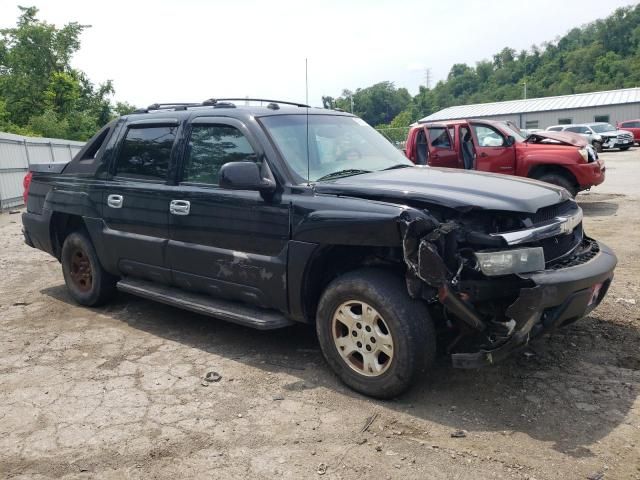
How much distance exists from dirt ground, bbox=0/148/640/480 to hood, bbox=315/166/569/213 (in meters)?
1.18

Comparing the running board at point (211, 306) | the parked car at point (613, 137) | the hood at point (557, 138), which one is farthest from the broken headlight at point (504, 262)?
the parked car at point (613, 137)

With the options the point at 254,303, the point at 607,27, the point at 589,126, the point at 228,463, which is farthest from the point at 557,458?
the point at 607,27

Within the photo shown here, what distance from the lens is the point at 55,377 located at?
407 centimetres

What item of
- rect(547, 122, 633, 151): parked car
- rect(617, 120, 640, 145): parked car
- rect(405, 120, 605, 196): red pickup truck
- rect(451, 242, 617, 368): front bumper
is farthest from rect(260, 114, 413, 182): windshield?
rect(617, 120, 640, 145): parked car

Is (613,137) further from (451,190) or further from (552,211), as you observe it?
(451,190)

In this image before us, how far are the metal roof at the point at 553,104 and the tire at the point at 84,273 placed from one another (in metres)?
41.4

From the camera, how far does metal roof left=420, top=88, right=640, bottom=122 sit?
153ft

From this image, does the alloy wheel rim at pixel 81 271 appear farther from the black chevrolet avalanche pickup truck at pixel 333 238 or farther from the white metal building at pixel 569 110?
the white metal building at pixel 569 110

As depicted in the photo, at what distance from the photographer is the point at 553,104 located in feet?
165

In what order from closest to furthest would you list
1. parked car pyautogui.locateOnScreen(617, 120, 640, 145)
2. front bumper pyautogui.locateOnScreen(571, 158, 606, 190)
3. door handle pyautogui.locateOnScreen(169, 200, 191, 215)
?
door handle pyautogui.locateOnScreen(169, 200, 191, 215)
front bumper pyautogui.locateOnScreen(571, 158, 606, 190)
parked car pyautogui.locateOnScreen(617, 120, 640, 145)

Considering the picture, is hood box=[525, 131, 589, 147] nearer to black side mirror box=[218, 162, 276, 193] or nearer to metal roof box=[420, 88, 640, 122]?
black side mirror box=[218, 162, 276, 193]

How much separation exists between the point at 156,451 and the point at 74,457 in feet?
1.41

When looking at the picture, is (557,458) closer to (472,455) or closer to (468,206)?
(472,455)

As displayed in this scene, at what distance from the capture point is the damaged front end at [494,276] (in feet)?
10.4
